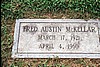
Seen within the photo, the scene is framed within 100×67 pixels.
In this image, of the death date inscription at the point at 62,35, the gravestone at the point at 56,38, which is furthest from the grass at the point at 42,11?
the death date inscription at the point at 62,35

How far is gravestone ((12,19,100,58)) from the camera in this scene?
2.84m

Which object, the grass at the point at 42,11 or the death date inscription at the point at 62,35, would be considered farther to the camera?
the grass at the point at 42,11

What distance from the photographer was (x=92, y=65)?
2732mm

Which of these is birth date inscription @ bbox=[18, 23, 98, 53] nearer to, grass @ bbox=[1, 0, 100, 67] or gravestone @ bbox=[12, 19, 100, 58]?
gravestone @ bbox=[12, 19, 100, 58]

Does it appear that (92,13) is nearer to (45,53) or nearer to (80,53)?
(80,53)

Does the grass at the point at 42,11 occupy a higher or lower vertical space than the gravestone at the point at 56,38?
higher

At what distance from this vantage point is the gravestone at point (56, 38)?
112 inches

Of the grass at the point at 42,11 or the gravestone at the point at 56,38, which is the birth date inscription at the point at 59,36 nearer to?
the gravestone at the point at 56,38

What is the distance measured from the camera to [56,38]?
2.99 m

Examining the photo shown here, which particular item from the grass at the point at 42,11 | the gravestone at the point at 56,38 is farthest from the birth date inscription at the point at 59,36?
the grass at the point at 42,11

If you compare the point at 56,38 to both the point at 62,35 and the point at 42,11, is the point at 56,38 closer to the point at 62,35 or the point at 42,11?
the point at 62,35

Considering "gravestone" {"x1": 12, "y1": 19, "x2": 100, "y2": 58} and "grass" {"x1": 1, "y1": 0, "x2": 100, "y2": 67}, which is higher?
"grass" {"x1": 1, "y1": 0, "x2": 100, "y2": 67}

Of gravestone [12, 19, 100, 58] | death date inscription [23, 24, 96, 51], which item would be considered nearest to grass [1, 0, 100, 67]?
gravestone [12, 19, 100, 58]

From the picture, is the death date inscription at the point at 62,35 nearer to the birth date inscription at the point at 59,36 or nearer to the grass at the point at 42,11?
the birth date inscription at the point at 59,36
